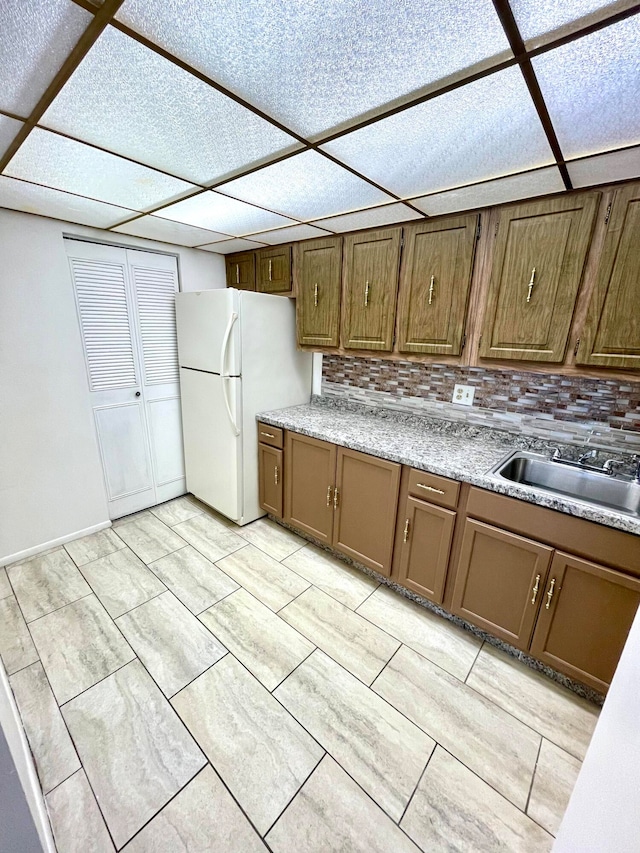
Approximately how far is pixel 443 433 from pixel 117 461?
240 centimetres

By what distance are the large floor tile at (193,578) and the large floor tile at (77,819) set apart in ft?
2.52

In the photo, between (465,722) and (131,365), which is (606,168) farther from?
(131,365)

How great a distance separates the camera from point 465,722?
4.61 feet

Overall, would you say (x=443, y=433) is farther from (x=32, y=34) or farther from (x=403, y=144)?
(x=32, y=34)

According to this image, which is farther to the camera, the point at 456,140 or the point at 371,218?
the point at 371,218

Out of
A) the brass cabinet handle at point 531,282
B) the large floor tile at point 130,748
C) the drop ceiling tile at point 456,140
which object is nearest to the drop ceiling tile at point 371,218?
the drop ceiling tile at point 456,140

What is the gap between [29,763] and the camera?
1.18 m

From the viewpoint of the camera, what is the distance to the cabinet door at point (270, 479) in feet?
8.21

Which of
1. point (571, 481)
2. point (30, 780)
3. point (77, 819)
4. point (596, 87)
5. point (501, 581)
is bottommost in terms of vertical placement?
point (77, 819)

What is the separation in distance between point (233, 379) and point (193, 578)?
130cm

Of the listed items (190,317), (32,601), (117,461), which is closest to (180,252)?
(190,317)

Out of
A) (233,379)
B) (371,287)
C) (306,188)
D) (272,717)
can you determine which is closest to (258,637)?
(272,717)

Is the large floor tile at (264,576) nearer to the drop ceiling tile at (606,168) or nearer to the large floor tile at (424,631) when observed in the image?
the large floor tile at (424,631)

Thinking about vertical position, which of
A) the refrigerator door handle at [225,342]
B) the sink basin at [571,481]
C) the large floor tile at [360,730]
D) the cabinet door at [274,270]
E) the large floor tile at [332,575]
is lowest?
the large floor tile at [360,730]
